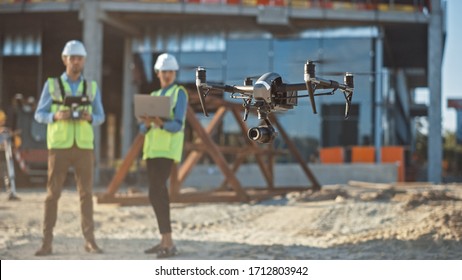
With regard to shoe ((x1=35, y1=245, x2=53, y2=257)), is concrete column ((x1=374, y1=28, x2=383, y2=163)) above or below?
above

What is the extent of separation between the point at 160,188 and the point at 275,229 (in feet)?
6.03

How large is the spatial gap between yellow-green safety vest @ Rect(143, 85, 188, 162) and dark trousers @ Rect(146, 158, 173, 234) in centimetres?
5

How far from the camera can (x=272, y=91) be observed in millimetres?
3084

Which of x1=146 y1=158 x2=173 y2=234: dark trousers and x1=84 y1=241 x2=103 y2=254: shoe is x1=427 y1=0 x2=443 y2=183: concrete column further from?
x1=84 y1=241 x2=103 y2=254: shoe

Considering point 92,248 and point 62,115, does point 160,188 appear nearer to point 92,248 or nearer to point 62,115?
point 92,248

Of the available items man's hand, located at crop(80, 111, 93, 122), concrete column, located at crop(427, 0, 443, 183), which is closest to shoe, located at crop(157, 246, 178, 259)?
man's hand, located at crop(80, 111, 93, 122)

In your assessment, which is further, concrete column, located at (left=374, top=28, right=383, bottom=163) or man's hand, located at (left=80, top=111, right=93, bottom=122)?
concrete column, located at (left=374, top=28, right=383, bottom=163)

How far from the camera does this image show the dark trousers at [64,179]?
17.3 ft

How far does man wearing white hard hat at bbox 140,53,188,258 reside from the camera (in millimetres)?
5242

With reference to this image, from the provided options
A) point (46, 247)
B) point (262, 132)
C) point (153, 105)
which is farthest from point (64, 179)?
point (262, 132)

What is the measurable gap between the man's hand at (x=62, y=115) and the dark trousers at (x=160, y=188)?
637 millimetres
